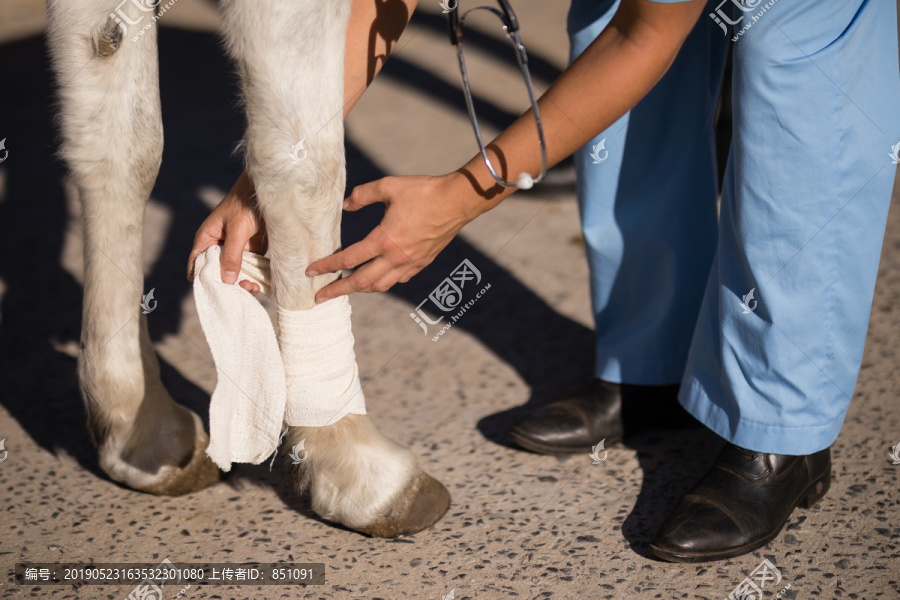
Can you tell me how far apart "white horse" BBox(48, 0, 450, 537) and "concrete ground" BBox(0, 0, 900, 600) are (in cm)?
10

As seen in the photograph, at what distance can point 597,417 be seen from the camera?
1904 mm

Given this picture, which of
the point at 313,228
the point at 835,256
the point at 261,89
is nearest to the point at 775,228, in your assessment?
the point at 835,256

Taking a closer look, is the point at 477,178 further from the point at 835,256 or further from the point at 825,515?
the point at 825,515

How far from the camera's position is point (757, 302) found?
60.7 inches

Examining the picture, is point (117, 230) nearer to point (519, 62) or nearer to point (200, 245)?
point (200, 245)

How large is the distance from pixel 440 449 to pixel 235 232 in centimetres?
73

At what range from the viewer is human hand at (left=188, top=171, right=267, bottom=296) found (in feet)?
4.80

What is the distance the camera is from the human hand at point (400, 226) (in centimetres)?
138

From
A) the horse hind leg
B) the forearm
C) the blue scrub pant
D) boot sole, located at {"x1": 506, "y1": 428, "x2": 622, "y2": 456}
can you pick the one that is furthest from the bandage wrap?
the blue scrub pant

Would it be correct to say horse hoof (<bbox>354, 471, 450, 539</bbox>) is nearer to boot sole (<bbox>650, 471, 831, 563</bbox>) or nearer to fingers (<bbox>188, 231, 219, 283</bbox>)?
boot sole (<bbox>650, 471, 831, 563</bbox>)

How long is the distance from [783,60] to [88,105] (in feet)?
4.04

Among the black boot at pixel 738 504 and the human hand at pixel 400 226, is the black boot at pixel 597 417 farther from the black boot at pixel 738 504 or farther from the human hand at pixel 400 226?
the human hand at pixel 400 226

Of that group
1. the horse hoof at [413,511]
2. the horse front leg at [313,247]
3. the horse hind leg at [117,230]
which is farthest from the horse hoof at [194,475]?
the horse hoof at [413,511]

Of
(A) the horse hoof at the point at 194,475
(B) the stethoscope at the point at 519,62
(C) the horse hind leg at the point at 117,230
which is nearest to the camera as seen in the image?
(B) the stethoscope at the point at 519,62
